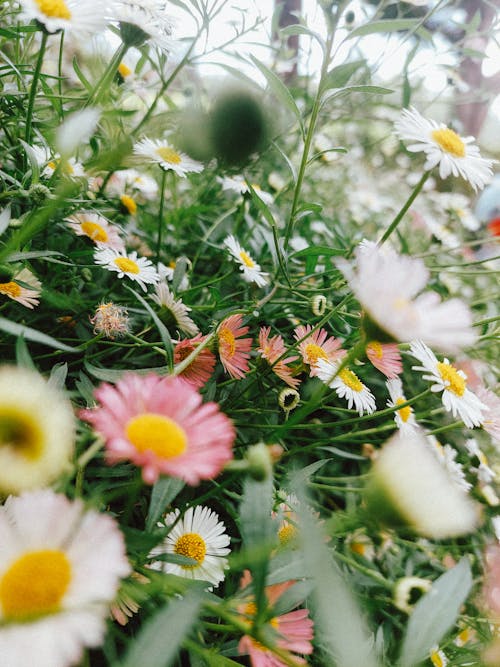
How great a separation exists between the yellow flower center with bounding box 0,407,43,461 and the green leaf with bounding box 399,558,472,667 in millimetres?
217

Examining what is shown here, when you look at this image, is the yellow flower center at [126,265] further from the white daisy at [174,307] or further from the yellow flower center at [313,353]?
the yellow flower center at [313,353]

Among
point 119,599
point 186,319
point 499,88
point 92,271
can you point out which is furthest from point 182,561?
point 499,88

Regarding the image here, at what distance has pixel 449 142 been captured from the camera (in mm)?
482

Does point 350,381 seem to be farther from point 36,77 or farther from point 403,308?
point 36,77

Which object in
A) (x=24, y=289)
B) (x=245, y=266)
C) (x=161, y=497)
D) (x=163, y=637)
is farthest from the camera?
(x=245, y=266)

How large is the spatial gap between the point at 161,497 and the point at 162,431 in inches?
3.6

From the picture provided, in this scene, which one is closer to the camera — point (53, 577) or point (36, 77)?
point (53, 577)

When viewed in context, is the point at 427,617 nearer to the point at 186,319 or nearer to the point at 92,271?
the point at 186,319

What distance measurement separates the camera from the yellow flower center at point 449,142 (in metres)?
0.47

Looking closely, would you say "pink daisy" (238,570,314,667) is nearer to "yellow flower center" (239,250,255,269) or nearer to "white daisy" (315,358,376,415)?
"white daisy" (315,358,376,415)

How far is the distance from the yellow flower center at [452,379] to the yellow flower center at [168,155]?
1.17ft

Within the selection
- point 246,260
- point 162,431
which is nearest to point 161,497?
point 162,431

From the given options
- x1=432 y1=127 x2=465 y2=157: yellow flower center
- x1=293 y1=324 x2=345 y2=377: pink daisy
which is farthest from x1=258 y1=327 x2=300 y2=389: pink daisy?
x1=432 y1=127 x2=465 y2=157: yellow flower center

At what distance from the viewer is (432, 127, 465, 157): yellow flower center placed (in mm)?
473
